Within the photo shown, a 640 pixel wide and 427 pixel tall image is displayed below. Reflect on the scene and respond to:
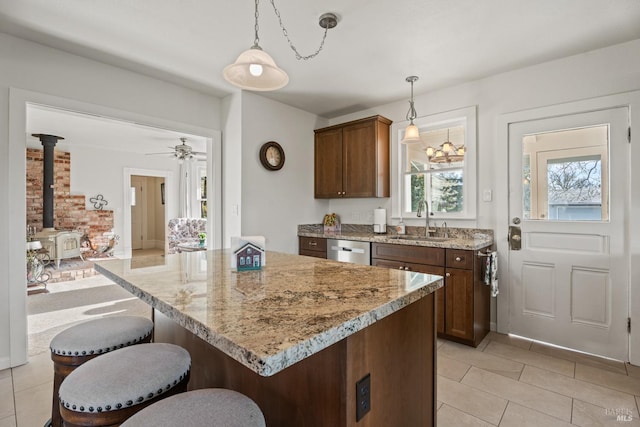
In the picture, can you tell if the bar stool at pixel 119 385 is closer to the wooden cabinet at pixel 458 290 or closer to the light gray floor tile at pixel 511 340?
the wooden cabinet at pixel 458 290

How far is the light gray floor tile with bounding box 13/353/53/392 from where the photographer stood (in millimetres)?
2148

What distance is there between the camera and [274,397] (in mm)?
1039

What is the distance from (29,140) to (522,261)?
7.99 m

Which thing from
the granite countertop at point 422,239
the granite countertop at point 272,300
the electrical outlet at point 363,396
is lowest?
the electrical outlet at point 363,396

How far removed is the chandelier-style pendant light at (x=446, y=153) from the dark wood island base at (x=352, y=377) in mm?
2435

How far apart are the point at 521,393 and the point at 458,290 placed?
2.71 ft

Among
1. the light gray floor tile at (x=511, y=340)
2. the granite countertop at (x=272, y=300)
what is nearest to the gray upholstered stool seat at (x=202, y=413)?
the granite countertop at (x=272, y=300)

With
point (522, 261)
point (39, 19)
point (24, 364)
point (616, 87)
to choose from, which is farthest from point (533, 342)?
point (39, 19)

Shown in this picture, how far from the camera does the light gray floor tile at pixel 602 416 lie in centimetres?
172

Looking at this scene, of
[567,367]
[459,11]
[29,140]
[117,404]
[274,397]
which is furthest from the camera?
[29,140]

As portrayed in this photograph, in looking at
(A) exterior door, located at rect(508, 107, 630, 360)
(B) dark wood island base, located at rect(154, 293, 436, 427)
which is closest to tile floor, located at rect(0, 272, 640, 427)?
(A) exterior door, located at rect(508, 107, 630, 360)

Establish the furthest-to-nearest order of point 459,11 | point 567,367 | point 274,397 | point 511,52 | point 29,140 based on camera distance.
Result: point 29,140, point 511,52, point 567,367, point 459,11, point 274,397

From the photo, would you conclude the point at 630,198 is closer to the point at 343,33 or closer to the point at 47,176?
the point at 343,33

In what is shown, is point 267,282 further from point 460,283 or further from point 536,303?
point 536,303
